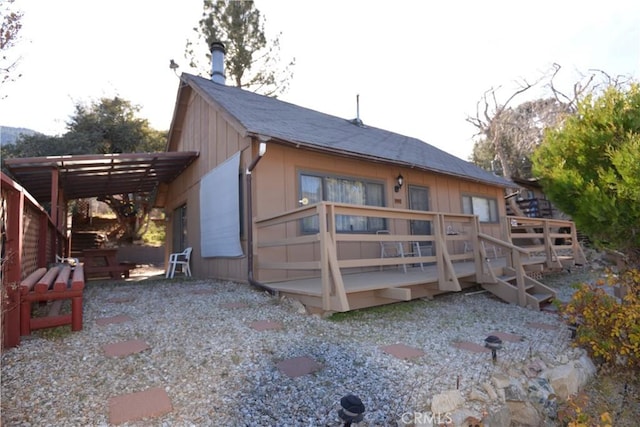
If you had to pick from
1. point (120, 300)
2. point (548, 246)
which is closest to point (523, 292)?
point (548, 246)

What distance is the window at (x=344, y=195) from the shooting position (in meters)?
6.34

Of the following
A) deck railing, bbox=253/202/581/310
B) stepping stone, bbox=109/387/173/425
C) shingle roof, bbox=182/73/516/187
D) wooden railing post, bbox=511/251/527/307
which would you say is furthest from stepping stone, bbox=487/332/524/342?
shingle roof, bbox=182/73/516/187

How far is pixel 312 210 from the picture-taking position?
13.7 feet

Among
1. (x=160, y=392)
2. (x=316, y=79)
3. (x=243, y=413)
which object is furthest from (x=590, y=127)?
(x=316, y=79)

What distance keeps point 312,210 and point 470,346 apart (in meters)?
2.21

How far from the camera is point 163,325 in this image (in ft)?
11.7

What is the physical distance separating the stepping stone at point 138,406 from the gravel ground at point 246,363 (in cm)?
5

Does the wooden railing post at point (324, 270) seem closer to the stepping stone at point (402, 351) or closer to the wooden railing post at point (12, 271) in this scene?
the stepping stone at point (402, 351)

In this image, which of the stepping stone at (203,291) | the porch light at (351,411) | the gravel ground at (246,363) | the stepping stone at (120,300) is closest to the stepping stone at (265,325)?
the gravel ground at (246,363)

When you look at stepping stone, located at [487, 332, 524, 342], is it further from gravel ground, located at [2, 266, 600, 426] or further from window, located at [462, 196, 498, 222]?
window, located at [462, 196, 498, 222]

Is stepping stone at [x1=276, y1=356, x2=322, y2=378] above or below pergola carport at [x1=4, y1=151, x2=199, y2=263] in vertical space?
below

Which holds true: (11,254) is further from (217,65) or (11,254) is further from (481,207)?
(481,207)

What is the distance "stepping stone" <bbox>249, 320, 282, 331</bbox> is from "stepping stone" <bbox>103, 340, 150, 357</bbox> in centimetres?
102
